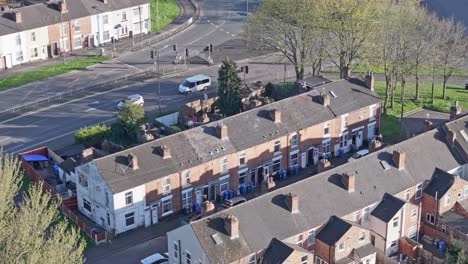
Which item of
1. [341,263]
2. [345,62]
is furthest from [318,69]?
[341,263]

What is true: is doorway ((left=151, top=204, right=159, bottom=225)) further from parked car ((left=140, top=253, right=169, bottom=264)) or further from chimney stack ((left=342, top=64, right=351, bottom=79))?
chimney stack ((left=342, top=64, right=351, bottom=79))

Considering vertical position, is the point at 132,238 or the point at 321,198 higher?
the point at 321,198

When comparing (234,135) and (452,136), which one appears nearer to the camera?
(452,136)

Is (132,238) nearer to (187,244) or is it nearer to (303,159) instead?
(187,244)

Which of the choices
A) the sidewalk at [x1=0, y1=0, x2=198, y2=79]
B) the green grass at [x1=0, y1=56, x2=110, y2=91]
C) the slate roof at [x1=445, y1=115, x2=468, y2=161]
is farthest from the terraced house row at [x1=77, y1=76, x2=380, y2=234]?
the sidewalk at [x1=0, y1=0, x2=198, y2=79]

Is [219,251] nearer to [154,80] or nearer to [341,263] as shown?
[341,263]

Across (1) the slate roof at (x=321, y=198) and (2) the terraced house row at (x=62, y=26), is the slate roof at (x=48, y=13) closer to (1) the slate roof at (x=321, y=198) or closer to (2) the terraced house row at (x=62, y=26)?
(2) the terraced house row at (x=62, y=26)

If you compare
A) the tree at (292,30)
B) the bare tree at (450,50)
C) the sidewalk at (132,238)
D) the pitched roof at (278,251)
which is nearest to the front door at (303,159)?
the sidewalk at (132,238)

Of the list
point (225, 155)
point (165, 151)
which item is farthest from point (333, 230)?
point (165, 151)
